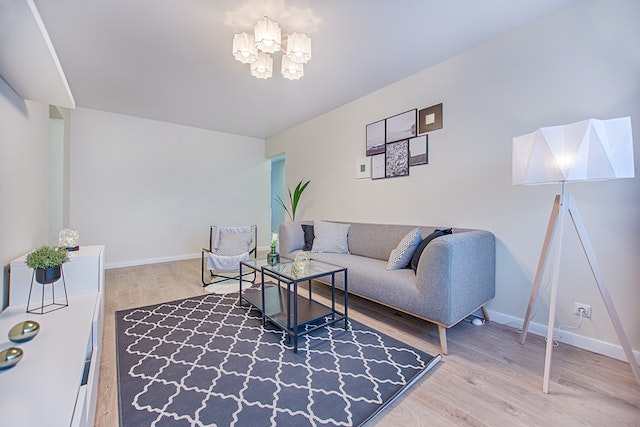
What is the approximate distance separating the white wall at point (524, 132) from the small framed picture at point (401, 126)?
11 cm

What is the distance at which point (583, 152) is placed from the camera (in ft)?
4.64

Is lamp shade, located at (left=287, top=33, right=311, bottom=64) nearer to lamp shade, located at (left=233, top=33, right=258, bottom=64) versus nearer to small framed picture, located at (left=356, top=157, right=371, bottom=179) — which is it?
lamp shade, located at (left=233, top=33, right=258, bottom=64)

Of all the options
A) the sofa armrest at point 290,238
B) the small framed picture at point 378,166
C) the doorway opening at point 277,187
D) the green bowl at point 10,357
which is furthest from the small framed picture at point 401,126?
the doorway opening at point 277,187

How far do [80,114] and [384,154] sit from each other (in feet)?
15.1

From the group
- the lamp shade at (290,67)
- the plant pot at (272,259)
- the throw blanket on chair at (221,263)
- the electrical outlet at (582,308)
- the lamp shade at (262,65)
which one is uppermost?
the lamp shade at (262,65)

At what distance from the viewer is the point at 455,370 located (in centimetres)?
163

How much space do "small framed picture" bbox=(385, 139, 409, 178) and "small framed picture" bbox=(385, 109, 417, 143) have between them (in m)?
0.07

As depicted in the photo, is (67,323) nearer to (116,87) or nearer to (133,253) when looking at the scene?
(116,87)

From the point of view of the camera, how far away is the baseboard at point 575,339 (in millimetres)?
1768

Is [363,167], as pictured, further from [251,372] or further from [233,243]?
[251,372]

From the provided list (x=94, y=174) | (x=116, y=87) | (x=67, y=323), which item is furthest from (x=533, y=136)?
(x=94, y=174)

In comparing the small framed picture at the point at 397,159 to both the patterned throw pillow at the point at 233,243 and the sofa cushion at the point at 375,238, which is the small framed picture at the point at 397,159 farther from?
the patterned throw pillow at the point at 233,243

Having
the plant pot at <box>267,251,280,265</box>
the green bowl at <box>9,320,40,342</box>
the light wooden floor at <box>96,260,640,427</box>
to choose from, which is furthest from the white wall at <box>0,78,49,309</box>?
the plant pot at <box>267,251,280,265</box>

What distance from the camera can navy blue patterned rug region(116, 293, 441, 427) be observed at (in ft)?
4.19
